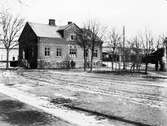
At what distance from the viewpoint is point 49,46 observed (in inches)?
1756

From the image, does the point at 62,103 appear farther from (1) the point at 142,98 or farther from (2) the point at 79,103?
(1) the point at 142,98

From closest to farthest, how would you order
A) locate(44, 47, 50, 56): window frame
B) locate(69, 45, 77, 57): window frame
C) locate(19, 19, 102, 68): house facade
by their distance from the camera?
locate(19, 19, 102, 68): house facade, locate(44, 47, 50, 56): window frame, locate(69, 45, 77, 57): window frame

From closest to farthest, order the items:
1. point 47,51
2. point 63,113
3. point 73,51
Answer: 1. point 63,113
2. point 47,51
3. point 73,51

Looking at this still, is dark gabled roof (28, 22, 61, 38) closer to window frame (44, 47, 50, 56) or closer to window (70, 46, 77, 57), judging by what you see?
window frame (44, 47, 50, 56)

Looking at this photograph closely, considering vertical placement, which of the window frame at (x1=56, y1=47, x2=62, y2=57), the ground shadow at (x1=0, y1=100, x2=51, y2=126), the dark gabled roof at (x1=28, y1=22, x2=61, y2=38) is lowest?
the ground shadow at (x1=0, y1=100, x2=51, y2=126)

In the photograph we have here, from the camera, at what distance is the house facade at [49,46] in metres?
43.8

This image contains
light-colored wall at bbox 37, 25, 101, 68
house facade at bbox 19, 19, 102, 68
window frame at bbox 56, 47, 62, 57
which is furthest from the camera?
window frame at bbox 56, 47, 62, 57

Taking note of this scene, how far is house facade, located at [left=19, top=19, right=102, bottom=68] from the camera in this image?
4381cm

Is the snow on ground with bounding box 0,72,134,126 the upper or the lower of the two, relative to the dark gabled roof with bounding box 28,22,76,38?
lower

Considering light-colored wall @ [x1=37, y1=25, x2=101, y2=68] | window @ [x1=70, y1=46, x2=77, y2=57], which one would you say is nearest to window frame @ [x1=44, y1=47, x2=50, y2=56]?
light-colored wall @ [x1=37, y1=25, x2=101, y2=68]

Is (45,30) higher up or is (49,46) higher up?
(45,30)

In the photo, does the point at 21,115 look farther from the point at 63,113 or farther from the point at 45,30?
the point at 45,30

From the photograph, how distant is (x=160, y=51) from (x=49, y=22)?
23076 millimetres

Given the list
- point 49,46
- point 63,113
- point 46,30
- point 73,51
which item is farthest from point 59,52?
point 63,113
